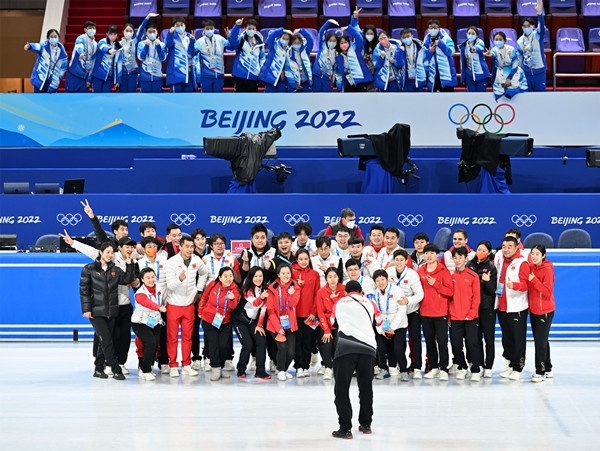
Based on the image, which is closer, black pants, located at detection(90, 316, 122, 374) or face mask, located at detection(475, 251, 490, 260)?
black pants, located at detection(90, 316, 122, 374)

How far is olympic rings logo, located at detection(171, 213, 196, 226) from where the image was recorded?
16.4 meters

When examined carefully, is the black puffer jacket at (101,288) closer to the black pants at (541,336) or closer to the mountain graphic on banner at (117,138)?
the black pants at (541,336)

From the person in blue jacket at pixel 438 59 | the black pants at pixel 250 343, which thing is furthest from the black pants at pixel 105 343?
the person in blue jacket at pixel 438 59

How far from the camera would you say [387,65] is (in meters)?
19.3

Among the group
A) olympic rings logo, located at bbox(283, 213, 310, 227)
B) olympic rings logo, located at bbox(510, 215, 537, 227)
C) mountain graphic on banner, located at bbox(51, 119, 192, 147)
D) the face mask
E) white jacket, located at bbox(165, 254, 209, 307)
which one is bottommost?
white jacket, located at bbox(165, 254, 209, 307)

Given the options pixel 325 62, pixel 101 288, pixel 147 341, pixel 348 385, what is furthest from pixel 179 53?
pixel 348 385

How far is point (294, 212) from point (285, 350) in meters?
5.06

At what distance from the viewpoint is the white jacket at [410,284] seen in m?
11.5

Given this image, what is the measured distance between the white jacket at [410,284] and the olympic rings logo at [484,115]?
796cm

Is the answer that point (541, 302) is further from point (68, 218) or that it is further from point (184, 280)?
point (68, 218)

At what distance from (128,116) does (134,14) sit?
5.30 m

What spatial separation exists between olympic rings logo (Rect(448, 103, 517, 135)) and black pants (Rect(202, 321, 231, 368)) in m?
8.64

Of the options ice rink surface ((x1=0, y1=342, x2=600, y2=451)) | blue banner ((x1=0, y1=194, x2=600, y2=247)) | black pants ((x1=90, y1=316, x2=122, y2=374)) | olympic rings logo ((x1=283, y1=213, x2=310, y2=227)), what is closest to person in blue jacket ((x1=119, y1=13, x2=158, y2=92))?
blue banner ((x1=0, y1=194, x2=600, y2=247))

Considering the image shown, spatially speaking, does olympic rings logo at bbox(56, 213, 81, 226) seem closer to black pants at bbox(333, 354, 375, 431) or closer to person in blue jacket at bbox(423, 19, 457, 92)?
person in blue jacket at bbox(423, 19, 457, 92)
